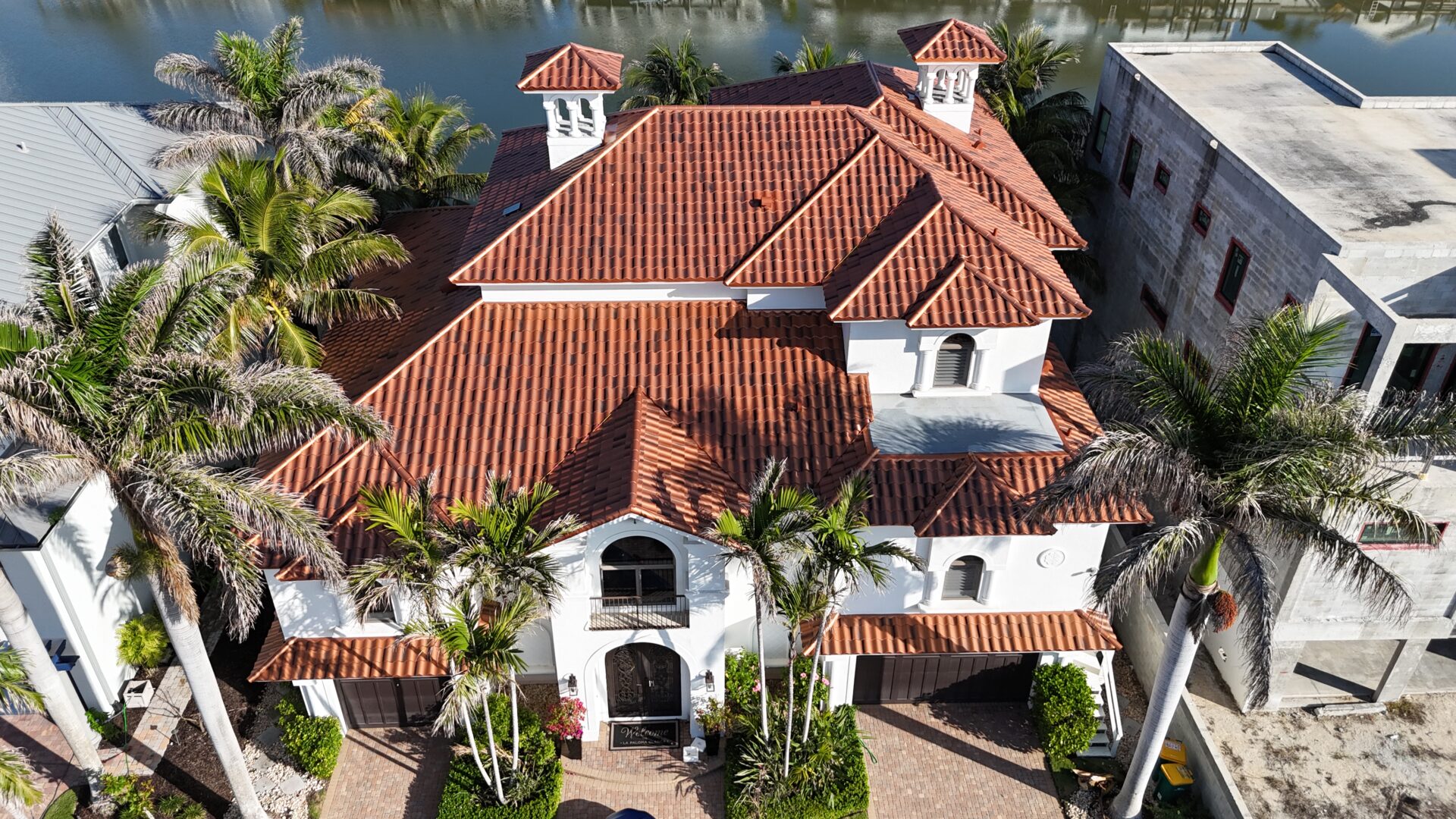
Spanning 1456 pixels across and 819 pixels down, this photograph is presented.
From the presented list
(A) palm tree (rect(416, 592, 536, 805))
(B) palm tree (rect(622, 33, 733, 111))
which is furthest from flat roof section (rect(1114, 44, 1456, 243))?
(A) palm tree (rect(416, 592, 536, 805))

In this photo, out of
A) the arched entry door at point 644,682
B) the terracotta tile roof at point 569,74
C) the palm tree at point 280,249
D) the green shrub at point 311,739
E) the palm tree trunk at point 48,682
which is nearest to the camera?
the palm tree trunk at point 48,682

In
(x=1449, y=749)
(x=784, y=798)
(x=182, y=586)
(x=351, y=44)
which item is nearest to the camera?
(x=182, y=586)

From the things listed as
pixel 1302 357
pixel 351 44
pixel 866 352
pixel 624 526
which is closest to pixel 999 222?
pixel 866 352

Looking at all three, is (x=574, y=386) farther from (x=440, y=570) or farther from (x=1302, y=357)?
(x=1302, y=357)

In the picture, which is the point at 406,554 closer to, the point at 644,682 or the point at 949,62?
the point at 644,682

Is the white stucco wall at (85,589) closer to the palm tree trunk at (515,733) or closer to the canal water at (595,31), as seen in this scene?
the palm tree trunk at (515,733)

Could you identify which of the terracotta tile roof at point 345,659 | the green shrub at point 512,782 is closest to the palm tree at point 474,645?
the terracotta tile roof at point 345,659

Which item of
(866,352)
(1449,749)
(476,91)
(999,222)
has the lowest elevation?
(1449,749)
